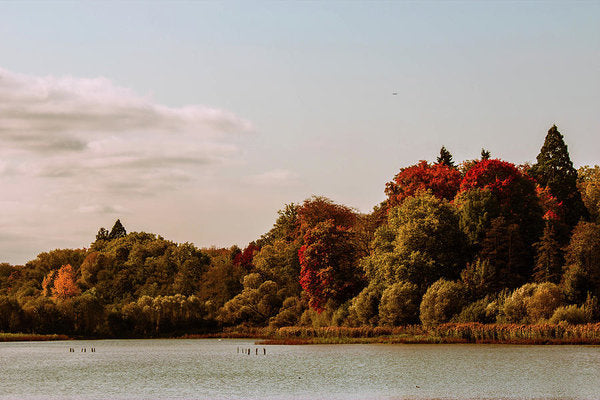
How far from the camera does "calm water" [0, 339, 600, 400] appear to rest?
42375mm

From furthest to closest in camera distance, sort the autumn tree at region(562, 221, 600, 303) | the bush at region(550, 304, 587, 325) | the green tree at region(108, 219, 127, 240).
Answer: the green tree at region(108, 219, 127, 240), the autumn tree at region(562, 221, 600, 303), the bush at region(550, 304, 587, 325)

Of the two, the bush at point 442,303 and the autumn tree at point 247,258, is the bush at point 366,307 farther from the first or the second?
the autumn tree at point 247,258

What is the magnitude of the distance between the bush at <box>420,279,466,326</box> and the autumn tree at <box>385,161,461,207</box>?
1842cm

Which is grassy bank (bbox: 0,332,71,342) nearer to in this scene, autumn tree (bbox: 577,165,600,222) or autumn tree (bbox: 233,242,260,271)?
autumn tree (bbox: 233,242,260,271)

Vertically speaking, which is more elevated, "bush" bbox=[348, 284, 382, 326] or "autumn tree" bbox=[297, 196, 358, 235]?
"autumn tree" bbox=[297, 196, 358, 235]

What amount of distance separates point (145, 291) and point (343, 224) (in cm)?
3581

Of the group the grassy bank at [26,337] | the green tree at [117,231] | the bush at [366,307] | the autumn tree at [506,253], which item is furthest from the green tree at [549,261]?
the green tree at [117,231]

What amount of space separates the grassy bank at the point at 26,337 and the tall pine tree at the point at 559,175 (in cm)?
6800

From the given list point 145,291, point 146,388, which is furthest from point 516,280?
point 145,291

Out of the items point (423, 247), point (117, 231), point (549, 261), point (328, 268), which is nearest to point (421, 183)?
point (423, 247)

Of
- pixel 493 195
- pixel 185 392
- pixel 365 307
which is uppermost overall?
pixel 493 195

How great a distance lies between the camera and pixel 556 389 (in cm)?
4112

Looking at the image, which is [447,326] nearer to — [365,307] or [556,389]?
[365,307]

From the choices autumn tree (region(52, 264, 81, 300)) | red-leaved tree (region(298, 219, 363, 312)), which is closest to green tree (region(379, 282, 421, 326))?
red-leaved tree (region(298, 219, 363, 312))
